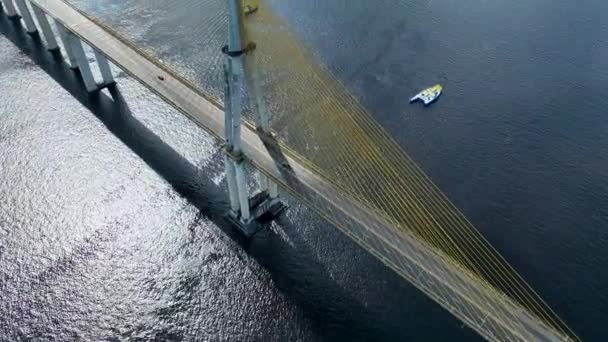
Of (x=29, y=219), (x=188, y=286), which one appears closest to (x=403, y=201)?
(x=188, y=286)

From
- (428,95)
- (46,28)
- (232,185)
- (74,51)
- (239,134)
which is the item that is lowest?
(428,95)

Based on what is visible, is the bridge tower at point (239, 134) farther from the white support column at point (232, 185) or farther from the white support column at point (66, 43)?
the white support column at point (66, 43)

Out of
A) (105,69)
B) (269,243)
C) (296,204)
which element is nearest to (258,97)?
(296,204)

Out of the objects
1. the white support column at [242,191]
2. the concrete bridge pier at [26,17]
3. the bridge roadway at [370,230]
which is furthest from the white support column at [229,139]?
the concrete bridge pier at [26,17]

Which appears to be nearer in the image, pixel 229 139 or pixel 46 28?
pixel 229 139

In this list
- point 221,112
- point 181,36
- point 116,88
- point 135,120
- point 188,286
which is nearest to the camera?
point 188,286

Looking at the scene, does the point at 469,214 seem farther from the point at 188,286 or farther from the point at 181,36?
the point at 181,36

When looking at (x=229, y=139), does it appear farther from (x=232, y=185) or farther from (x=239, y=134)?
(x=232, y=185)
